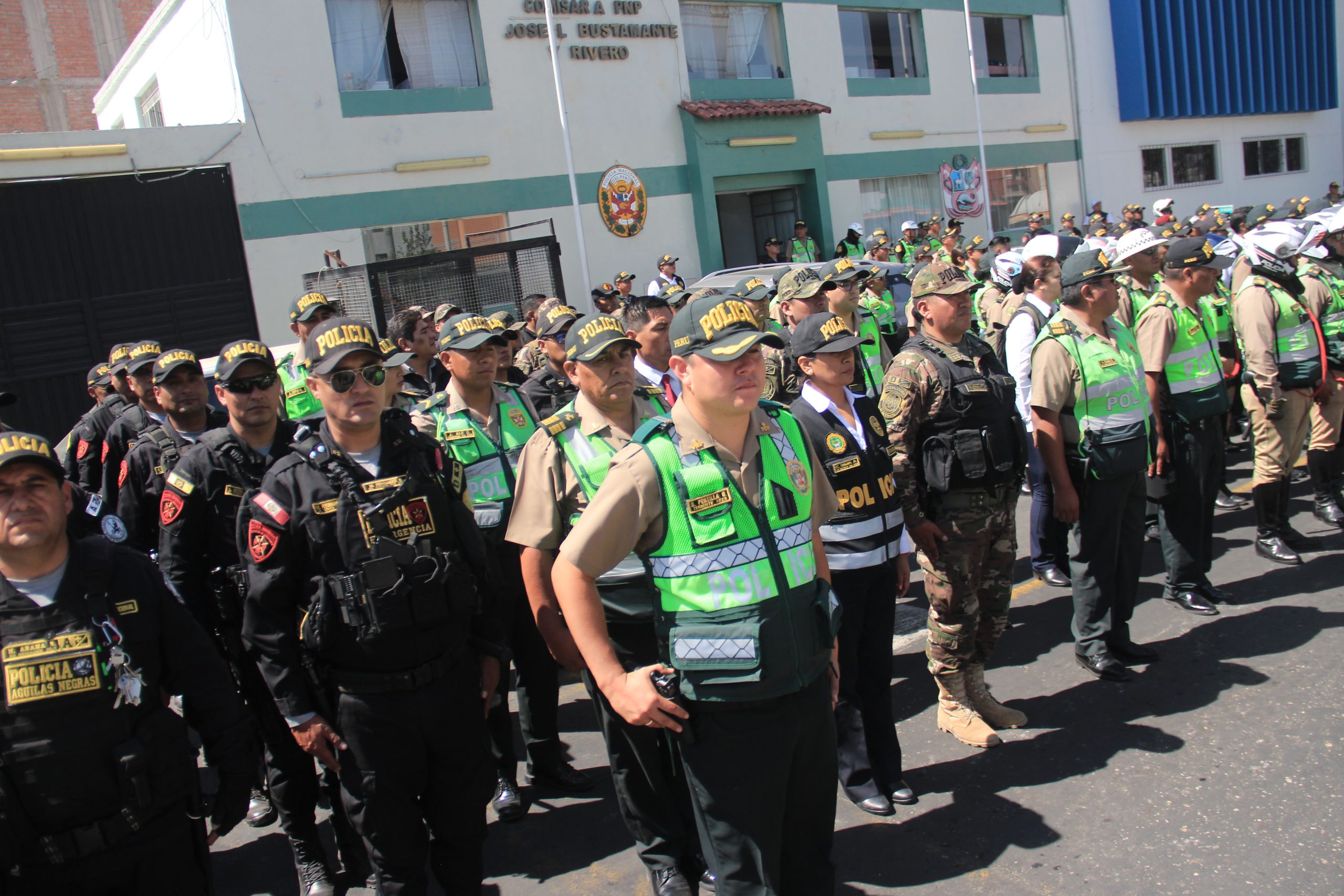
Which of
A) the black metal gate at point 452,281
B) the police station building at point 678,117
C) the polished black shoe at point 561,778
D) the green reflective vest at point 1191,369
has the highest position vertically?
the police station building at point 678,117

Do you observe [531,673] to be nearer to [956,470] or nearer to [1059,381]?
[956,470]

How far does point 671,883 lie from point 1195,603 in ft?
12.4

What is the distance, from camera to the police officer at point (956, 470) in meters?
4.26

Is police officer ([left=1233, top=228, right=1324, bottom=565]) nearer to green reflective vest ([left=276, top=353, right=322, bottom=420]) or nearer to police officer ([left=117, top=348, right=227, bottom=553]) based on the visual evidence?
green reflective vest ([left=276, top=353, right=322, bottom=420])

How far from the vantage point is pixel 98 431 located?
6.40 m

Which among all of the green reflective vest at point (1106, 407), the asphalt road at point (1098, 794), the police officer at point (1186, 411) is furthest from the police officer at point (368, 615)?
the police officer at point (1186, 411)

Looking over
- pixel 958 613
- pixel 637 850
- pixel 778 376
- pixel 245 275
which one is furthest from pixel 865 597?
pixel 245 275

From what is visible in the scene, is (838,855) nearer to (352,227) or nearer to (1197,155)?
(352,227)

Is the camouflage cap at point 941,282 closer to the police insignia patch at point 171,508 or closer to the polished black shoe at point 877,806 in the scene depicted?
the polished black shoe at point 877,806

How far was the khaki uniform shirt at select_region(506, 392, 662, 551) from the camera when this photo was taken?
3480 millimetres

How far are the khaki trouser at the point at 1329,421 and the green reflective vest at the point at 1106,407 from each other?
2.77 m

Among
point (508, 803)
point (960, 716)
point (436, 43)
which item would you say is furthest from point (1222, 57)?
point (508, 803)

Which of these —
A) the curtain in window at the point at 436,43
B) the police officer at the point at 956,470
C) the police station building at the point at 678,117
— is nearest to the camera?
the police officer at the point at 956,470

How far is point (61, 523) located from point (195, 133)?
12708 millimetres
